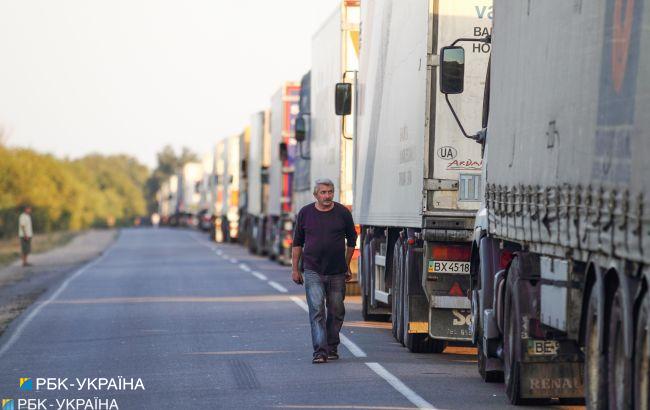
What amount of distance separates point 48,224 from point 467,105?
268 feet

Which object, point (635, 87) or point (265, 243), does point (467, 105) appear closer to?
point (635, 87)

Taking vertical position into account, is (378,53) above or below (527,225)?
above

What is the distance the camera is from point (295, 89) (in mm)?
40938

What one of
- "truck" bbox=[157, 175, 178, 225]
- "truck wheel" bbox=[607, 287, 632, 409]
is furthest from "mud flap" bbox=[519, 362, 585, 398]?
"truck" bbox=[157, 175, 178, 225]

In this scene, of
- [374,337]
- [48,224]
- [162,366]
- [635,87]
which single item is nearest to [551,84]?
[635,87]

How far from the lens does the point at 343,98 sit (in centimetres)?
2242

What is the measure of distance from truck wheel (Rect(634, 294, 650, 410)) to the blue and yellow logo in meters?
6.24

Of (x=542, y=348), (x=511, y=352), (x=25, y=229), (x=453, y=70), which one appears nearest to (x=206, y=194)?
(x=25, y=229)

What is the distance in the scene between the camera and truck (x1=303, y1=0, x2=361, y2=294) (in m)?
24.3

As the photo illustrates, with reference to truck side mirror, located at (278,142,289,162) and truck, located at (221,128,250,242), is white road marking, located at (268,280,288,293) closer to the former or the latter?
truck side mirror, located at (278,142,289,162)

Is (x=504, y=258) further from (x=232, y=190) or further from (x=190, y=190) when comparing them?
(x=190, y=190)

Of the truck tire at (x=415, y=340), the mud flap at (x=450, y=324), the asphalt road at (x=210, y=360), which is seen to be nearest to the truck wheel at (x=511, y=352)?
A: the asphalt road at (x=210, y=360)

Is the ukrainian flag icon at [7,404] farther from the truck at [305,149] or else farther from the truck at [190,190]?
the truck at [190,190]

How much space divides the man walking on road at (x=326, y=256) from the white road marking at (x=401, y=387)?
0.76 meters
